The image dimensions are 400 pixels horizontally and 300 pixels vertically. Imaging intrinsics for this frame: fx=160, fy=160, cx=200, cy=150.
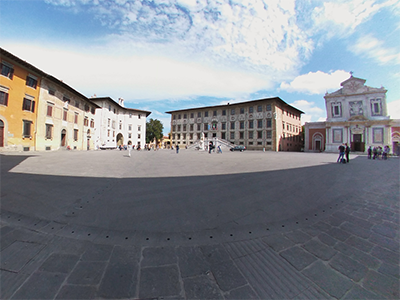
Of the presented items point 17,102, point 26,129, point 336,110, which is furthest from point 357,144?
point 17,102

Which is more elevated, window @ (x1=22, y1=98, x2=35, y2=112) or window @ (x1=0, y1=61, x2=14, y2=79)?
window @ (x1=0, y1=61, x2=14, y2=79)

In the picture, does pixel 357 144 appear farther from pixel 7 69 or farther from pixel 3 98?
pixel 7 69

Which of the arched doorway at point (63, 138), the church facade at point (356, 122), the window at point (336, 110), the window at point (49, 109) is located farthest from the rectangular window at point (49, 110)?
the window at point (336, 110)

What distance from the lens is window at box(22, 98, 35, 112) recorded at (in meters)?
19.0

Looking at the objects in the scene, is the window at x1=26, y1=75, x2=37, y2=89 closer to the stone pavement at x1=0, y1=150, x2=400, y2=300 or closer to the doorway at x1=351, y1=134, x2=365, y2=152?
the stone pavement at x1=0, y1=150, x2=400, y2=300

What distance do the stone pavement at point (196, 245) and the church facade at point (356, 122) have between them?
137 feet

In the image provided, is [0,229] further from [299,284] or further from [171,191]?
[299,284]

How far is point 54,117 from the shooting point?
75.9 feet

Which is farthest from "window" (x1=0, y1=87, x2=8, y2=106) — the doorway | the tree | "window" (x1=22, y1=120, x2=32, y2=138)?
the doorway

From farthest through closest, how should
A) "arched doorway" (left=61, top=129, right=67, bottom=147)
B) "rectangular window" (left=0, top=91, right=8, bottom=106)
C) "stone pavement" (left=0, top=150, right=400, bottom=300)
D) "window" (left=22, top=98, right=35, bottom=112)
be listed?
"arched doorway" (left=61, top=129, right=67, bottom=147) < "window" (left=22, top=98, right=35, bottom=112) < "rectangular window" (left=0, top=91, right=8, bottom=106) < "stone pavement" (left=0, top=150, right=400, bottom=300)

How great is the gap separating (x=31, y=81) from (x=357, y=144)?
2270 inches

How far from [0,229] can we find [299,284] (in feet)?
14.4

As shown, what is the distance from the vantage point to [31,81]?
65.2ft

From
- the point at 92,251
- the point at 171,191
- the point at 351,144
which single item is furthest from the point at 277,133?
the point at 92,251
